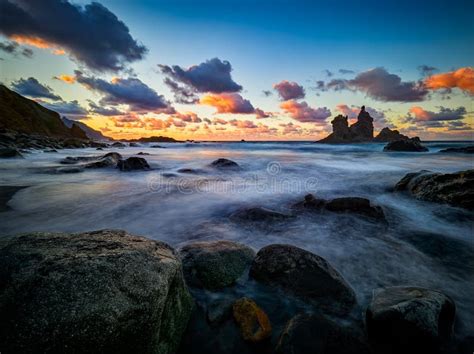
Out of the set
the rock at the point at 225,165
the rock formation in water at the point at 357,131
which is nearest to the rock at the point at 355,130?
the rock formation in water at the point at 357,131

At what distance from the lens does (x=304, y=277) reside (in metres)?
2.85

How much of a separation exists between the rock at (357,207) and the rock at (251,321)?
14.0 ft

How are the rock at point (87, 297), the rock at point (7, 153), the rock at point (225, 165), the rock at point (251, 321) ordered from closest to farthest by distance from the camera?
the rock at point (87, 297) → the rock at point (251, 321) → the rock at point (225, 165) → the rock at point (7, 153)

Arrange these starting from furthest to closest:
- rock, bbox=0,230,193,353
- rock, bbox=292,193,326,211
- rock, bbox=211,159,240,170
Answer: rock, bbox=211,159,240,170, rock, bbox=292,193,326,211, rock, bbox=0,230,193,353

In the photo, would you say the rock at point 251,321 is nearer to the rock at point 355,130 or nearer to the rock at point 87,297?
the rock at point 87,297

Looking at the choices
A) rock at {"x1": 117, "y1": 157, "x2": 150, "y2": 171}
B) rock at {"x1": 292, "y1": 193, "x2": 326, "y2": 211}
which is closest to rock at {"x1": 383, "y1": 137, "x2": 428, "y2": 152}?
rock at {"x1": 292, "y1": 193, "x2": 326, "y2": 211}

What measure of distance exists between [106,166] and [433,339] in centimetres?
1490

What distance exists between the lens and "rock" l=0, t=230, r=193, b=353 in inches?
57.2

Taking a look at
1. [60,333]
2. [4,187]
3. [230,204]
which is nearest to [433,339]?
[60,333]

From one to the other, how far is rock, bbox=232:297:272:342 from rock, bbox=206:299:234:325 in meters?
0.09

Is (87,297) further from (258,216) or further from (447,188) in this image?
(447,188)

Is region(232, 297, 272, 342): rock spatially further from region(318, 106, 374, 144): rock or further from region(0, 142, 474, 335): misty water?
region(318, 106, 374, 144): rock

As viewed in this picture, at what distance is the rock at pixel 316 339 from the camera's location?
1998 millimetres
